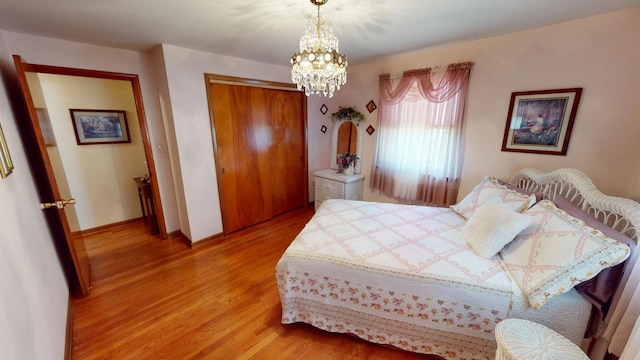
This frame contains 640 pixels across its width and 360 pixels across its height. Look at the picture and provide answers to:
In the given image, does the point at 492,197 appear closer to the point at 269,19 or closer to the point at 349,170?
the point at 349,170

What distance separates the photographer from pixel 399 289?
1.39 meters

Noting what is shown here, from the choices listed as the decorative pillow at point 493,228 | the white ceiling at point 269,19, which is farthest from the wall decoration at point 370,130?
the decorative pillow at point 493,228

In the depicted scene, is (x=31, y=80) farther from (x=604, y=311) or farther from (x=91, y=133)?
(x=604, y=311)

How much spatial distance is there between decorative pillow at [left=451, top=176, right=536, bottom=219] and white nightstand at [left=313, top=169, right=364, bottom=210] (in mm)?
1331

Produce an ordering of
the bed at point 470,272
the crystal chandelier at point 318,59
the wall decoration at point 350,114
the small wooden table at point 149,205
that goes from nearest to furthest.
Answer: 1. the bed at point 470,272
2. the crystal chandelier at point 318,59
3. the small wooden table at point 149,205
4. the wall decoration at point 350,114

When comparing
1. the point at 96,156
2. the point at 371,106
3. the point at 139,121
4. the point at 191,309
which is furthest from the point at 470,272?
the point at 96,156

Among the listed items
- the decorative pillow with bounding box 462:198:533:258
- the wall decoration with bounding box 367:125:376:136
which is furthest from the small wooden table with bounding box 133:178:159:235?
the decorative pillow with bounding box 462:198:533:258

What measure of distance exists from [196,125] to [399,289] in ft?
8.44

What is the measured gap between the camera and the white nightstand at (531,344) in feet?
3.29

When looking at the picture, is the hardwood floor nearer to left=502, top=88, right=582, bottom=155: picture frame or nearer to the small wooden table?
the small wooden table

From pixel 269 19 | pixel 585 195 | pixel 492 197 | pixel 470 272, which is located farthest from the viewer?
pixel 492 197

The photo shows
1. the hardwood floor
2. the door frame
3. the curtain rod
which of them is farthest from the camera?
the curtain rod

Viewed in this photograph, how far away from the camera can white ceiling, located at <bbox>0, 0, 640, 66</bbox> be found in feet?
4.91

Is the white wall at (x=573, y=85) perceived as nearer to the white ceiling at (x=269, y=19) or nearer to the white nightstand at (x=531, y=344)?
the white ceiling at (x=269, y=19)
